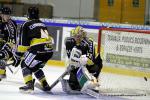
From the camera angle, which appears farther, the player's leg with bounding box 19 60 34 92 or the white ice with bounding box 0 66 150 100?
the player's leg with bounding box 19 60 34 92

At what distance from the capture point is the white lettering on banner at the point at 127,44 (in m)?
7.82

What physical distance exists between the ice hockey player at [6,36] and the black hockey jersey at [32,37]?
70cm

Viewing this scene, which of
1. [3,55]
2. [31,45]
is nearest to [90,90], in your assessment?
[31,45]

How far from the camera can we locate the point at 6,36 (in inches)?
285

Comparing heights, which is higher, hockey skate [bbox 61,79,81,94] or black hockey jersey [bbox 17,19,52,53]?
black hockey jersey [bbox 17,19,52,53]

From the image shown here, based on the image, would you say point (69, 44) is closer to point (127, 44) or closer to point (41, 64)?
point (41, 64)

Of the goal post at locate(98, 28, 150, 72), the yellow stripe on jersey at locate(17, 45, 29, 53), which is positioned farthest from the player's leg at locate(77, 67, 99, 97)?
the goal post at locate(98, 28, 150, 72)

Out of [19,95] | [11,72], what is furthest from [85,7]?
[19,95]

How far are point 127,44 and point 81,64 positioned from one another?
7.08 ft

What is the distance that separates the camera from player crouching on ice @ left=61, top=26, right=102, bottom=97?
20.8 ft

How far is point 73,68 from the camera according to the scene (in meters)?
6.64

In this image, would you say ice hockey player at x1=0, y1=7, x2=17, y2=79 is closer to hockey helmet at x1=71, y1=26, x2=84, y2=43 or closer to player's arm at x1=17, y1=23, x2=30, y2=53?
player's arm at x1=17, y1=23, x2=30, y2=53

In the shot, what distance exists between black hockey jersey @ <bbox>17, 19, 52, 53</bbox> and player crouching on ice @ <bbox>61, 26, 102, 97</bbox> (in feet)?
1.26

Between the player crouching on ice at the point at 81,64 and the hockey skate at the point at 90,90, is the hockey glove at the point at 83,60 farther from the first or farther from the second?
the hockey skate at the point at 90,90
